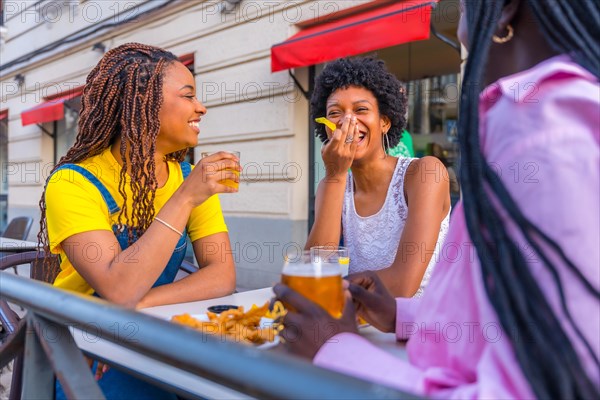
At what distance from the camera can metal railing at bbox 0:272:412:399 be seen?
547 mm

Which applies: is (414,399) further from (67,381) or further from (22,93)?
(22,93)

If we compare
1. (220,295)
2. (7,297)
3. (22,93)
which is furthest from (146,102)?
(22,93)

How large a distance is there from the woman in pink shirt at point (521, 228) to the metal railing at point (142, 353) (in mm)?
248

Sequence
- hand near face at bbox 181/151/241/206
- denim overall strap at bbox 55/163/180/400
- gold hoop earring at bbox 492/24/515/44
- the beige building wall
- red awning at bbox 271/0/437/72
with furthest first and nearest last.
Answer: the beige building wall < red awning at bbox 271/0/437/72 < hand near face at bbox 181/151/241/206 < denim overall strap at bbox 55/163/180/400 < gold hoop earring at bbox 492/24/515/44

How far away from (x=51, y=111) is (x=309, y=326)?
8.39 metres

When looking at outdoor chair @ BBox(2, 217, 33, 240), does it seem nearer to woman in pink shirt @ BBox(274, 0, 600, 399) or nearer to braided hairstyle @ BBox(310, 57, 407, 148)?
braided hairstyle @ BBox(310, 57, 407, 148)

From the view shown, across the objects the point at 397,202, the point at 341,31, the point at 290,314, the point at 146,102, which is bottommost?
the point at 290,314

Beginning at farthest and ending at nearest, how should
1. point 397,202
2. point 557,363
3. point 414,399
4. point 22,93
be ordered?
1. point 22,93
2. point 397,202
3. point 557,363
4. point 414,399

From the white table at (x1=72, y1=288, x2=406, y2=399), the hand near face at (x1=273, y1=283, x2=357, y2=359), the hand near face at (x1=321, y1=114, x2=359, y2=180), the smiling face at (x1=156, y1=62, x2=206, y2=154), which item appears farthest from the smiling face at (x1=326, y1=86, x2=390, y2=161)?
the hand near face at (x1=273, y1=283, x2=357, y2=359)

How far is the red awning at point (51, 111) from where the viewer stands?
816cm

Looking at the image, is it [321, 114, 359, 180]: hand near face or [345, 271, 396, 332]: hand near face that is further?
[321, 114, 359, 180]: hand near face

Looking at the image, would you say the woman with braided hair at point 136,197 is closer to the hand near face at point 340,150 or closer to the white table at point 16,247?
the hand near face at point 340,150

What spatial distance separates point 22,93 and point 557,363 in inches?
442

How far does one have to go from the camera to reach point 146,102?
207 cm
